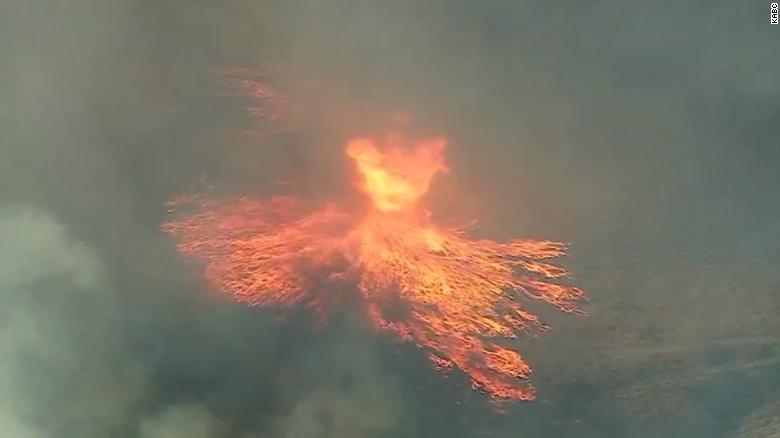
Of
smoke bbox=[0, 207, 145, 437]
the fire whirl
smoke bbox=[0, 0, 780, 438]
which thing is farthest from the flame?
smoke bbox=[0, 207, 145, 437]

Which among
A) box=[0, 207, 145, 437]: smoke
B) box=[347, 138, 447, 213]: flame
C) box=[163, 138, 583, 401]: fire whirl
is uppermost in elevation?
box=[347, 138, 447, 213]: flame

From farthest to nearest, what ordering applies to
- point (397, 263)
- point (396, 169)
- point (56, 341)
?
point (396, 169), point (397, 263), point (56, 341)

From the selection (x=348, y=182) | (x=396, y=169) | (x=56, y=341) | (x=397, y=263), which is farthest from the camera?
(x=396, y=169)

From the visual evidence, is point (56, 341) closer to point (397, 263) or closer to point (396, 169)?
point (397, 263)

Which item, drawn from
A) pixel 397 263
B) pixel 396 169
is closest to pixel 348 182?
pixel 396 169

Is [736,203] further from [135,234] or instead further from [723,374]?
[135,234]

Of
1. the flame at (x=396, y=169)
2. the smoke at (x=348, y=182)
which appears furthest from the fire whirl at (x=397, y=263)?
the smoke at (x=348, y=182)

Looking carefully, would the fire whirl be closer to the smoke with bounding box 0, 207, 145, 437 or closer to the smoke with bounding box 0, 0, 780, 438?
the smoke with bounding box 0, 0, 780, 438

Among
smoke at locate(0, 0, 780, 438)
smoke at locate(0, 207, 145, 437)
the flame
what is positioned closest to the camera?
smoke at locate(0, 207, 145, 437)

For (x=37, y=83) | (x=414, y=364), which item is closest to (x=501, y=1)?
(x=414, y=364)
